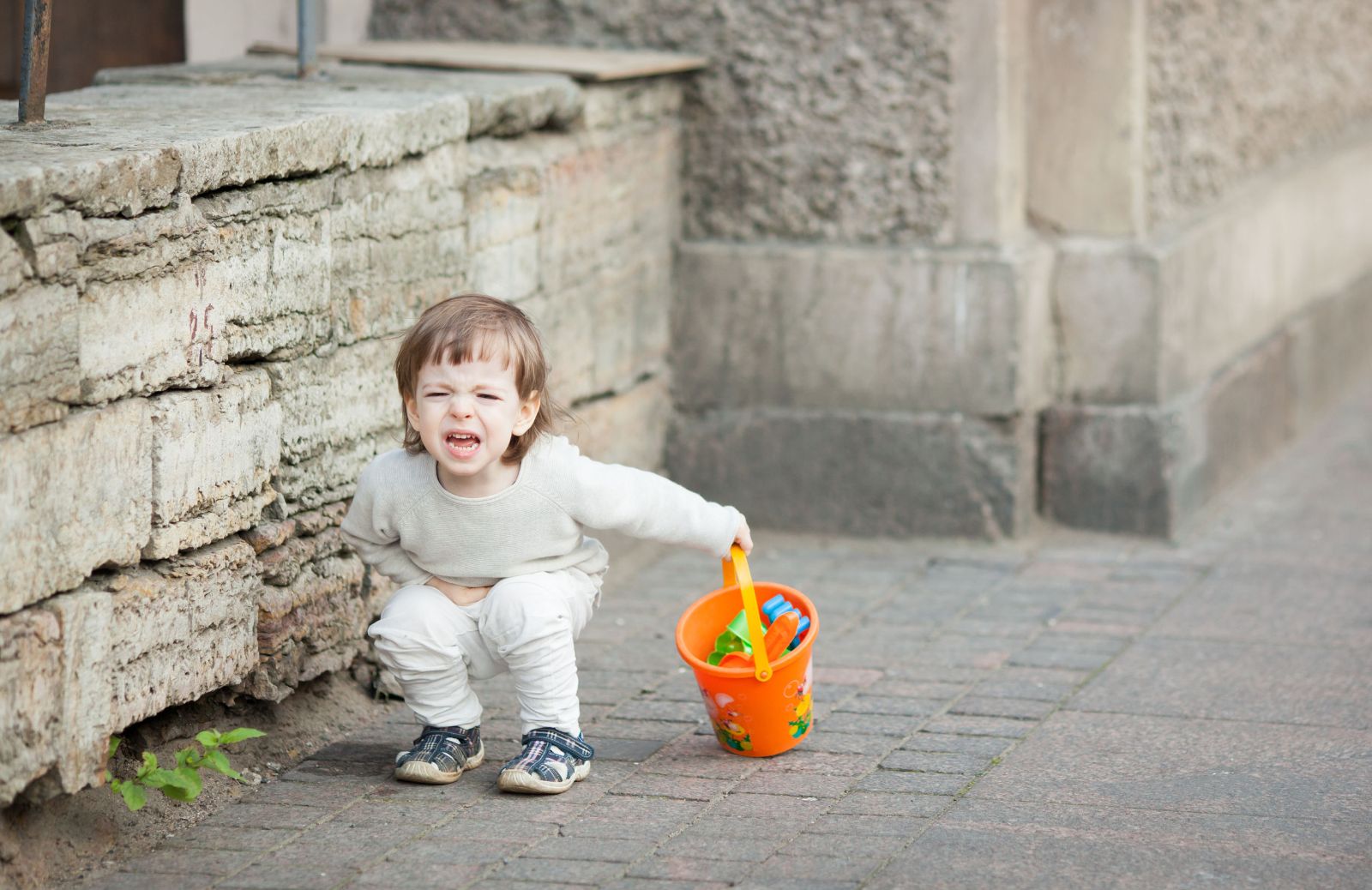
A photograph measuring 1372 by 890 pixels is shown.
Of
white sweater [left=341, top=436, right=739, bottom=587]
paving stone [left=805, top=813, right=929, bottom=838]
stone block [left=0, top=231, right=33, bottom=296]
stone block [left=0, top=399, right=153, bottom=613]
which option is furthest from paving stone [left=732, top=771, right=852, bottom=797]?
stone block [left=0, top=231, right=33, bottom=296]

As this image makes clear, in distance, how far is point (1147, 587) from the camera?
4980 mm

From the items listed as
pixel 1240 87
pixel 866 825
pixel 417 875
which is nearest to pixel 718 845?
pixel 866 825

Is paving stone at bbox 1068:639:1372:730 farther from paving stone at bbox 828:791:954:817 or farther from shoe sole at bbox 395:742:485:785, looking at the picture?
shoe sole at bbox 395:742:485:785

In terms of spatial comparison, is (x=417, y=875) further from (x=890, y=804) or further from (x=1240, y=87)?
(x=1240, y=87)

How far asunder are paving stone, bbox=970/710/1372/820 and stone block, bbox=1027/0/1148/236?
80.4 inches

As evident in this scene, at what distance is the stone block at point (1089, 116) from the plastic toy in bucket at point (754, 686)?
226 cm

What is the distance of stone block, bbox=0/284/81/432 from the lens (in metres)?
2.77

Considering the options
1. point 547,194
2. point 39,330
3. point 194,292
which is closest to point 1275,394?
point 547,194

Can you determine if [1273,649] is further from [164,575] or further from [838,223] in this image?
[164,575]

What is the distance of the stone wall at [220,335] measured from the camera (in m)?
2.86

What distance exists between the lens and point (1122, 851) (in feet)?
10.1

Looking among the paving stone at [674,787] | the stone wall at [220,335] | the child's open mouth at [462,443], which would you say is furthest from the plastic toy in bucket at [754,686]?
the stone wall at [220,335]

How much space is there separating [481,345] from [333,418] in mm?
635

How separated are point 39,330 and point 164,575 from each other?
1.84ft
